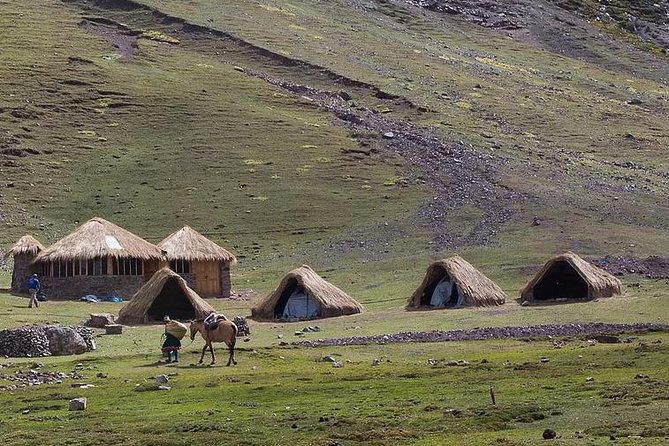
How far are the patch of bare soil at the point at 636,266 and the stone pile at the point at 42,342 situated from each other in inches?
1356

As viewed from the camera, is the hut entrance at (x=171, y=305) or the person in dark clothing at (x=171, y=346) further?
the hut entrance at (x=171, y=305)

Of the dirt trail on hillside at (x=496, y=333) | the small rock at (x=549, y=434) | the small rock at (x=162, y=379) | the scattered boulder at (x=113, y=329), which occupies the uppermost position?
the small rock at (x=549, y=434)

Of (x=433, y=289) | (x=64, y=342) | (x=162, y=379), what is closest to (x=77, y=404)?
(x=162, y=379)

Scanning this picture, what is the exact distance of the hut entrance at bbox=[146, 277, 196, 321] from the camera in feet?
197

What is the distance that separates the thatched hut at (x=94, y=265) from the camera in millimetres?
74688

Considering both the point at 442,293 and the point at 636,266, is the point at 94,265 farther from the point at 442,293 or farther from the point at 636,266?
the point at 636,266

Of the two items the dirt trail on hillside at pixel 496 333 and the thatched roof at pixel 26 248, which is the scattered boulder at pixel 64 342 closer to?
the dirt trail on hillside at pixel 496 333

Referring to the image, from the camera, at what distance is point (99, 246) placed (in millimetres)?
75500

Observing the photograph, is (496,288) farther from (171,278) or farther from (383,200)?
(383,200)

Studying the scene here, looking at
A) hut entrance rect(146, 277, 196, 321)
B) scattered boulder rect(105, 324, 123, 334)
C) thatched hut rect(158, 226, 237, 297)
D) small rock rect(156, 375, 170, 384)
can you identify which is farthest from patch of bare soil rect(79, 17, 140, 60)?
small rock rect(156, 375, 170, 384)

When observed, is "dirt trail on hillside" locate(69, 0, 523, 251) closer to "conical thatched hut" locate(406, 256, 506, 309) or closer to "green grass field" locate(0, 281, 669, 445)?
"conical thatched hut" locate(406, 256, 506, 309)

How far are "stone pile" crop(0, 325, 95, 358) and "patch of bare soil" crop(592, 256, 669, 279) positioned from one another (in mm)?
34439

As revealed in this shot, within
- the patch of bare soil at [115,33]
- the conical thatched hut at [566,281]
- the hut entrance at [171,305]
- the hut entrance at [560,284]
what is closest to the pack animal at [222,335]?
the hut entrance at [171,305]

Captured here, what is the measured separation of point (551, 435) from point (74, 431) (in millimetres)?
9926
